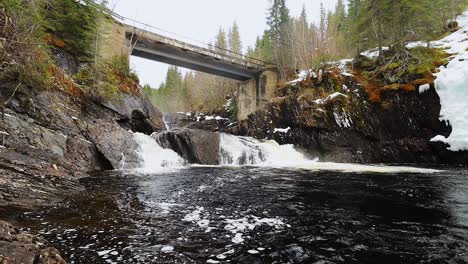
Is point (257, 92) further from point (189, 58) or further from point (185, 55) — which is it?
point (185, 55)

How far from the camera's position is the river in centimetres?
411

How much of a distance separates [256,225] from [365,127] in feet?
65.9

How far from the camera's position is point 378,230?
5215 millimetres

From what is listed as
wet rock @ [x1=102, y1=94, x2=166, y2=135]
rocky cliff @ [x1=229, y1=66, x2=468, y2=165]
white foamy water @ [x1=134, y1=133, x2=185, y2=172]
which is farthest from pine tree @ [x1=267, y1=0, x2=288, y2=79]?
white foamy water @ [x1=134, y1=133, x2=185, y2=172]

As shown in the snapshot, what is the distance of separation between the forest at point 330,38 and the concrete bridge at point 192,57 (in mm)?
2406

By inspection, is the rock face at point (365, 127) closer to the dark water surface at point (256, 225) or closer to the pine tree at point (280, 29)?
the dark water surface at point (256, 225)

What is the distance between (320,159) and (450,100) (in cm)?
991

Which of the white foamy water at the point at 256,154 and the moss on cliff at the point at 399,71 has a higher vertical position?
the moss on cliff at the point at 399,71

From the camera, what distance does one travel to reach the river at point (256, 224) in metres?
4.11

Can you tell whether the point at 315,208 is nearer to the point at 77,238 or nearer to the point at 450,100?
the point at 77,238

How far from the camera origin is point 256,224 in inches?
221

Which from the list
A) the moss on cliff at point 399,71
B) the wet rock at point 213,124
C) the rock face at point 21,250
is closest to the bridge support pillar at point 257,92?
the wet rock at point 213,124

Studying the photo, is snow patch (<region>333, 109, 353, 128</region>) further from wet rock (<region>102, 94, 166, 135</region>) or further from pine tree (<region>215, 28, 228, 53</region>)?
pine tree (<region>215, 28, 228, 53</region>)

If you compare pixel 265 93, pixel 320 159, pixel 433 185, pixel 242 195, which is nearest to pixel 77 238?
pixel 242 195
